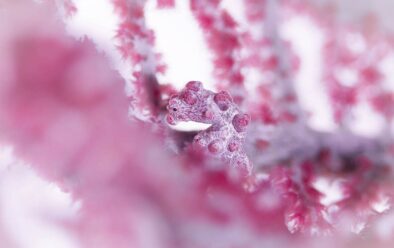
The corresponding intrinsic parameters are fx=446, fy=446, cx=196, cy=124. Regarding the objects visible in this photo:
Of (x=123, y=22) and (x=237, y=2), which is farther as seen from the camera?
(x=237, y=2)

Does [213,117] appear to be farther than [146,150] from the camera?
Yes

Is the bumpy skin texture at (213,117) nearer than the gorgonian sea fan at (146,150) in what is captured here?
No

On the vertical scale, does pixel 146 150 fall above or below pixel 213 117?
below

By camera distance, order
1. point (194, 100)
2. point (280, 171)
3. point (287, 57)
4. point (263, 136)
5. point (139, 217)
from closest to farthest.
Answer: point (139, 217) < point (194, 100) < point (280, 171) < point (263, 136) < point (287, 57)

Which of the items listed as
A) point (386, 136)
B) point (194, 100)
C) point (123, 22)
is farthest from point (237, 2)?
point (386, 136)

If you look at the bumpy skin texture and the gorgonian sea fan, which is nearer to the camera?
the gorgonian sea fan

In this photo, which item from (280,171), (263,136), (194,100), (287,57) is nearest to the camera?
(194,100)

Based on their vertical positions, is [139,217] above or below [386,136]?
below

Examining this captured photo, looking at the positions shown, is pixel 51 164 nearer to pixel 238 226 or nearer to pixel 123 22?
pixel 238 226
